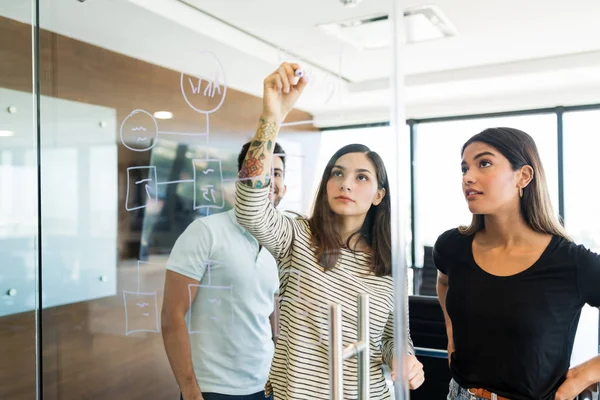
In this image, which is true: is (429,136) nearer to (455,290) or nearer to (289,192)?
(455,290)

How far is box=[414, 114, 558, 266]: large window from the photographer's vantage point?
17.0 feet

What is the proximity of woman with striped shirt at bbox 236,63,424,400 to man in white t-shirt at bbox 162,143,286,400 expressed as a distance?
0.16ft

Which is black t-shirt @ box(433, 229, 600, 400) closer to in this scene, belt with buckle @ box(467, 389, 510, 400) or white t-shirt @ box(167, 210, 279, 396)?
belt with buckle @ box(467, 389, 510, 400)

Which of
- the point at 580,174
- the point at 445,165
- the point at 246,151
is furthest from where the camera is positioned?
the point at 445,165

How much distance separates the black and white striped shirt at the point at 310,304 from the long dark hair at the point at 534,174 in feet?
1.89

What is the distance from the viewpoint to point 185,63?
1412 mm

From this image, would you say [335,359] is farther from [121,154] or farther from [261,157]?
[121,154]

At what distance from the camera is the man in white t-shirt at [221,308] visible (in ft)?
4.06

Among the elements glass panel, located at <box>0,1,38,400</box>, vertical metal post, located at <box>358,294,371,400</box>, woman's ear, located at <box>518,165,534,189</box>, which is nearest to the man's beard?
vertical metal post, located at <box>358,294,371,400</box>

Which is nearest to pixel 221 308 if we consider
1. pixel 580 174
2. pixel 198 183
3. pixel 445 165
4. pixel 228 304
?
pixel 228 304

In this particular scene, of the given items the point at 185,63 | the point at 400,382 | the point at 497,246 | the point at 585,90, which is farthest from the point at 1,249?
the point at 585,90

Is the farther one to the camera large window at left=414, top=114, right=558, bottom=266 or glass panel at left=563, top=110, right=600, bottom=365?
glass panel at left=563, top=110, right=600, bottom=365

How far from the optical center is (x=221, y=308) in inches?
52.1

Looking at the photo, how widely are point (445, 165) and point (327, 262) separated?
4.90 metres
